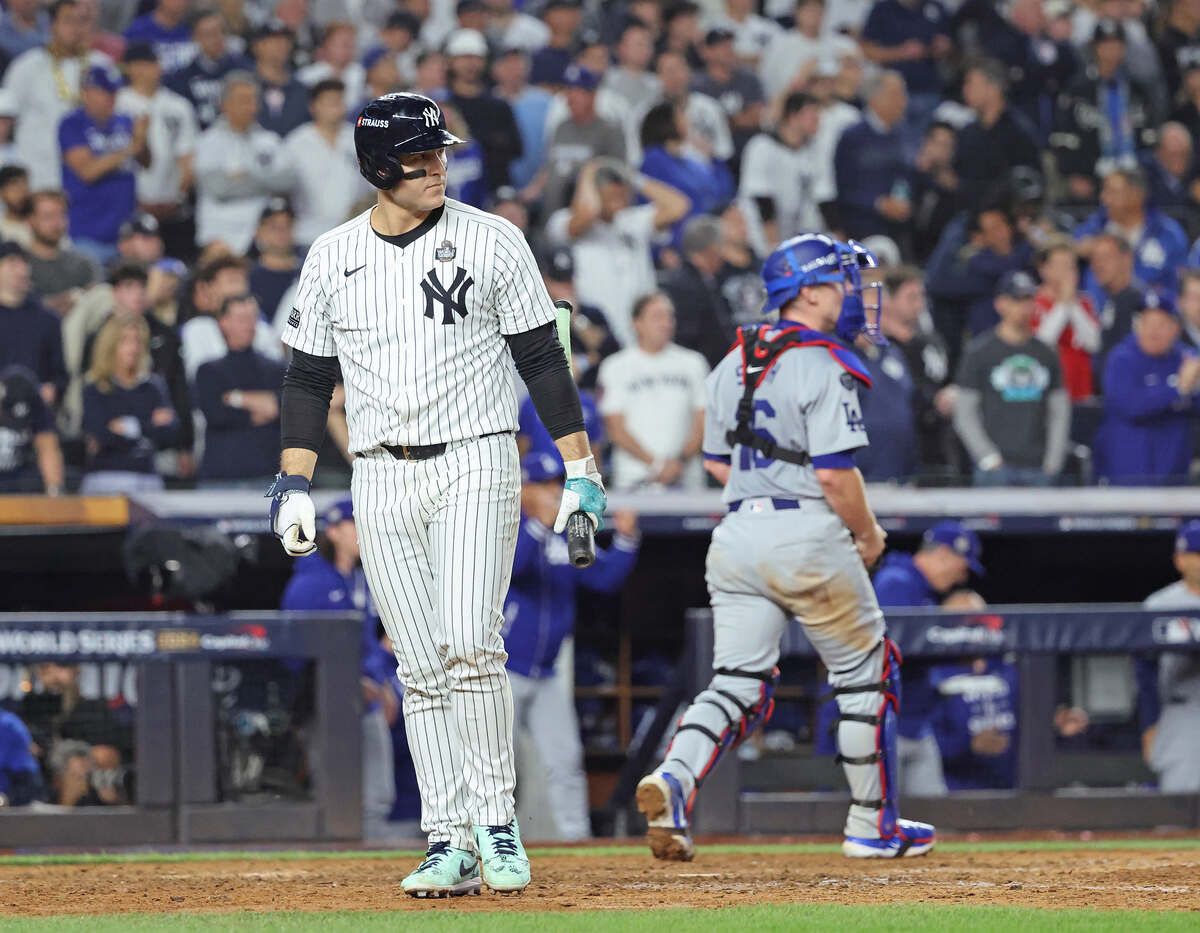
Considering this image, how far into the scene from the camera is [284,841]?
24.3 feet

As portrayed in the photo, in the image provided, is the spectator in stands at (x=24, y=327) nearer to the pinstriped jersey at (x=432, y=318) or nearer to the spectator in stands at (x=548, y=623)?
the spectator in stands at (x=548, y=623)

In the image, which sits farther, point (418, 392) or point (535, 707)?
point (535, 707)

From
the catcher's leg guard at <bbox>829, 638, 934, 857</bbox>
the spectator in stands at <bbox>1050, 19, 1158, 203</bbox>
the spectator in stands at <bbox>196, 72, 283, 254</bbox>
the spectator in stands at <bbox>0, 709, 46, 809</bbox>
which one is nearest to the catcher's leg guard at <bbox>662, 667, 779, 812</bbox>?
the catcher's leg guard at <bbox>829, 638, 934, 857</bbox>

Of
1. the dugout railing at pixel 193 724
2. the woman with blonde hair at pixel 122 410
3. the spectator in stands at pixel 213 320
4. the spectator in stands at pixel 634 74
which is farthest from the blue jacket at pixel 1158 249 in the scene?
the dugout railing at pixel 193 724

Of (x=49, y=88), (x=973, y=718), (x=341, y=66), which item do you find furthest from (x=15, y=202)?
(x=973, y=718)

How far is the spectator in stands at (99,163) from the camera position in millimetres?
10961

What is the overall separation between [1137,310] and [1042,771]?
3.84 m

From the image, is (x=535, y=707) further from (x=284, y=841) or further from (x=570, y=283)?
(x=570, y=283)

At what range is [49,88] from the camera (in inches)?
447

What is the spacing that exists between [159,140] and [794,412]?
666cm

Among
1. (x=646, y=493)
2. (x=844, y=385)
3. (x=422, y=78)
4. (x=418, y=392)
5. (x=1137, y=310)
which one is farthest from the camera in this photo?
(x=422, y=78)

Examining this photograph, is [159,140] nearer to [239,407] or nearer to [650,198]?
[239,407]

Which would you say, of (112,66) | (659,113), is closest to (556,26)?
(659,113)

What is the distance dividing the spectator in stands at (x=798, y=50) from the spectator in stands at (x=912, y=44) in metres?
0.54
